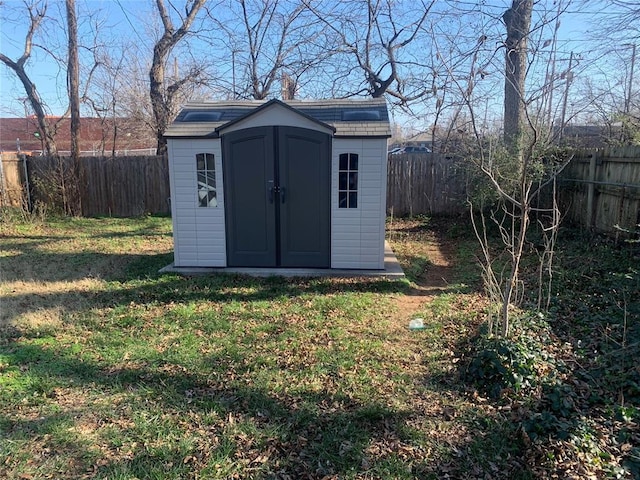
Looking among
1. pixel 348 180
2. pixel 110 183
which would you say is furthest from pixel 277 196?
pixel 110 183

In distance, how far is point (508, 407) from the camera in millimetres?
2957

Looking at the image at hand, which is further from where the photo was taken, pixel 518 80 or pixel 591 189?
pixel 518 80

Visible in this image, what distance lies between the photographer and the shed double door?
634 cm

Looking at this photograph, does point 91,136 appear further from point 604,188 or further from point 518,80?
point 604,188

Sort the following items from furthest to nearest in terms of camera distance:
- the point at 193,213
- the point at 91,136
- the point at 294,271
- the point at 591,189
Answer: the point at 91,136
the point at 591,189
the point at 193,213
the point at 294,271

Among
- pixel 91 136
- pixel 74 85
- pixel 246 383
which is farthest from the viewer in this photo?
pixel 91 136

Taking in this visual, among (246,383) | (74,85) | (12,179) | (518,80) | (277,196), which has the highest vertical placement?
(74,85)

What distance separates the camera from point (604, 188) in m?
7.26

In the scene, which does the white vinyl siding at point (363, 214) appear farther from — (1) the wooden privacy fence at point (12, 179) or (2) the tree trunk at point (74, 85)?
(1) the wooden privacy fence at point (12, 179)

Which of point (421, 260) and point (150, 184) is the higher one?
point (150, 184)

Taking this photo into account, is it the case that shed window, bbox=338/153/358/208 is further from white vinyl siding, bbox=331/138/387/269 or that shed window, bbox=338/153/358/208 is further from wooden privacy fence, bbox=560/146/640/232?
wooden privacy fence, bbox=560/146/640/232

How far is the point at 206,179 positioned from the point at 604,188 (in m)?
6.73

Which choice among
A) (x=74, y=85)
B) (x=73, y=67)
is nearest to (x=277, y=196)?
(x=74, y=85)

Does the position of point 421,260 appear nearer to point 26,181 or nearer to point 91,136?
point 26,181
